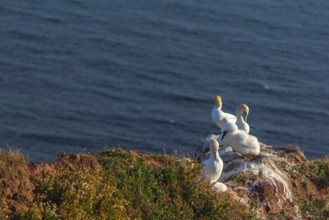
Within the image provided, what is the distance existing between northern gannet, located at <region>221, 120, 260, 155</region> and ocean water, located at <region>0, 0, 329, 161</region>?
44519 millimetres

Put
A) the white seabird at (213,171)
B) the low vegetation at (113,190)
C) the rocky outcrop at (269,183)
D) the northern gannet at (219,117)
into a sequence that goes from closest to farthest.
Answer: the low vegetation at (113,190)
the white seabird at (213,171)
the rocky outcrop at (269,183)
the northern gannet at (219,117)

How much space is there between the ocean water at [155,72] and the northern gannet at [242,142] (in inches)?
1753

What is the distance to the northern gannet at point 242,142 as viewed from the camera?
67.0 ft

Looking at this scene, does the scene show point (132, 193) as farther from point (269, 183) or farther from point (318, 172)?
point (318, 172)

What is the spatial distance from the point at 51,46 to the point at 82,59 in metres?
4.26

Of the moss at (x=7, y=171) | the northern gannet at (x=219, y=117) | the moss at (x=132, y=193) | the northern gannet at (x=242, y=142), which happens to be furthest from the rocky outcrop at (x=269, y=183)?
the moss at (x=7, y=171)

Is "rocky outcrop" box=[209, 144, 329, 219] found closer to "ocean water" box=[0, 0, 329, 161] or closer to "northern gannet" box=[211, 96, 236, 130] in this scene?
"northern gannet" box=[211, 96, 236, 130]

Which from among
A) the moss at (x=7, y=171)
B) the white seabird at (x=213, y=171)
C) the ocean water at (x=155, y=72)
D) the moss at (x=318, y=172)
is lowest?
the ocean water at (x=155, y=72)

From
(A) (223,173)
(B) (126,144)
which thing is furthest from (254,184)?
(B) (126,144)

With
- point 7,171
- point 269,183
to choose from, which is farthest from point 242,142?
point 7,171

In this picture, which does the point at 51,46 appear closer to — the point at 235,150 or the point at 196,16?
the point at 196,16

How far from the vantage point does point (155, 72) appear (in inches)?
3273

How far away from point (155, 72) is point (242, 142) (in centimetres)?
6293

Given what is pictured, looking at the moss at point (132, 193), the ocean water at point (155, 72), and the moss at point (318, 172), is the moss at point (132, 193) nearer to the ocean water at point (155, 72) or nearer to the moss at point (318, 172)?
the moss at point (318, 172)
